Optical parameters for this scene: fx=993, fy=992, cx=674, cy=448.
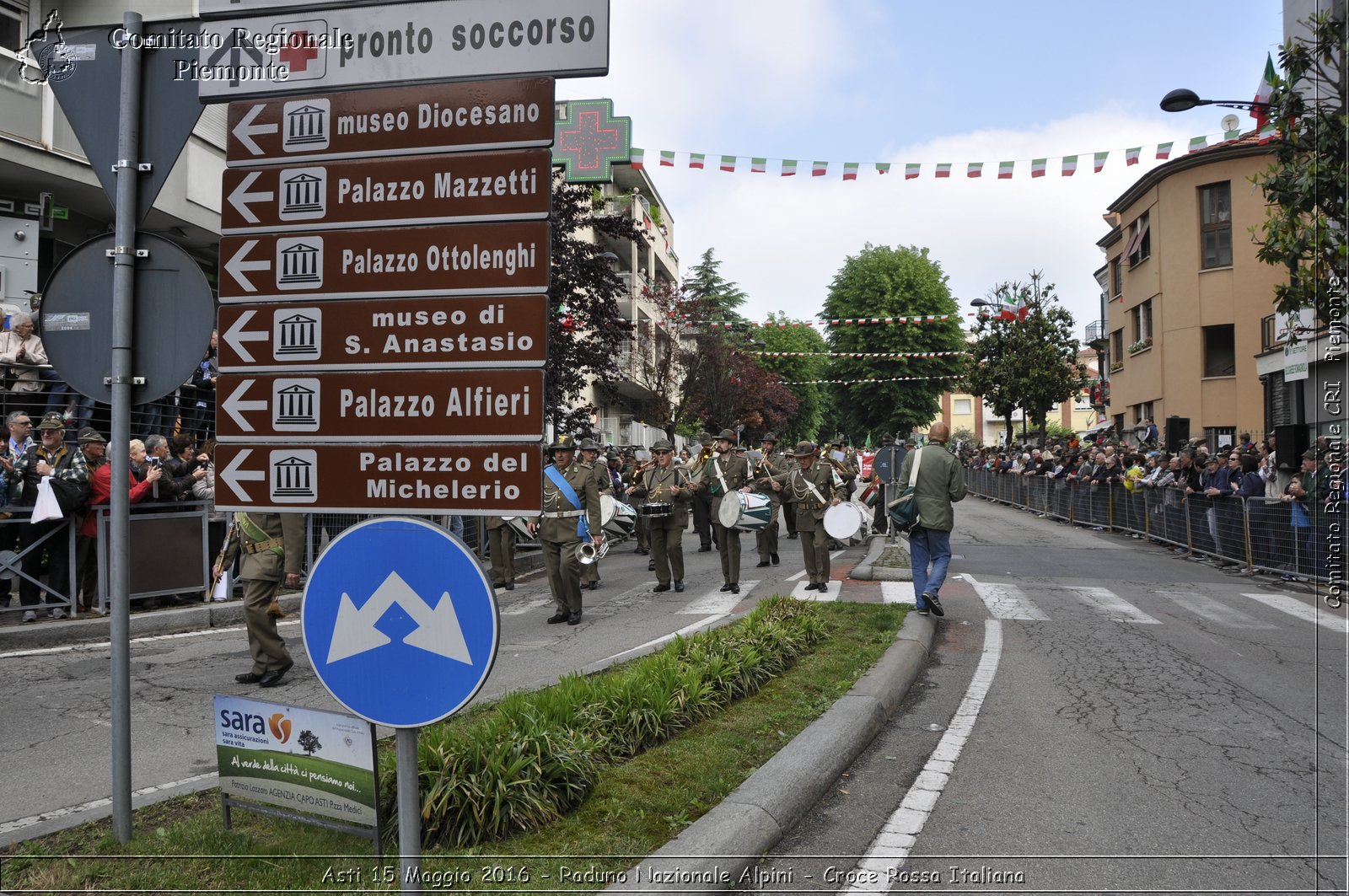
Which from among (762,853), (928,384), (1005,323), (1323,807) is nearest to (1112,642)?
(1323,807)

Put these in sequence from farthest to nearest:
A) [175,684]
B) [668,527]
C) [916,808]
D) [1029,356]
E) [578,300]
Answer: [1029,356]
[578,300]
[668,527]
[175,684]
[916,808]

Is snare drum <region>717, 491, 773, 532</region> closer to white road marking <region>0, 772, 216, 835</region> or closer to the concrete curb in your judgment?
the concrete curb

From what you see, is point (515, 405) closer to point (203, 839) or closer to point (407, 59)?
point (407, 59)

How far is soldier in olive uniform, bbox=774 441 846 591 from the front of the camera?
12148 mm

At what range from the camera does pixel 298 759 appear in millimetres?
3811

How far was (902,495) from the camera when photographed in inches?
402

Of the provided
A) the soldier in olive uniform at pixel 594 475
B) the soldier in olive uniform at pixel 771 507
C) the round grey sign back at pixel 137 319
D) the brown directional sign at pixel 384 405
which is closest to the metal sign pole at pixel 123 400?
the round grey sign back at pixel 137 319

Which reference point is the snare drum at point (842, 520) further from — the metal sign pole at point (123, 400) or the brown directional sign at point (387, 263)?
the brown directional sign at point (387, 263)

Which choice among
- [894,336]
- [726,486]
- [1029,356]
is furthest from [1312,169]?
[894,336]

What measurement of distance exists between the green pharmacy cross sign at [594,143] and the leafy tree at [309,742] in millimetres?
14350

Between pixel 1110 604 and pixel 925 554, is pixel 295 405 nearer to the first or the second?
pixel 925 554

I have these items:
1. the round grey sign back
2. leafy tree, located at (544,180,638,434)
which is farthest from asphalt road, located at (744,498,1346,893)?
leafy tree, located at (544,180,638,434)

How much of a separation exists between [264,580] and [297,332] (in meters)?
4.68

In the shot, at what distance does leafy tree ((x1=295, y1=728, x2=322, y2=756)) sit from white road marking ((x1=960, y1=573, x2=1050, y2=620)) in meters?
7.89
